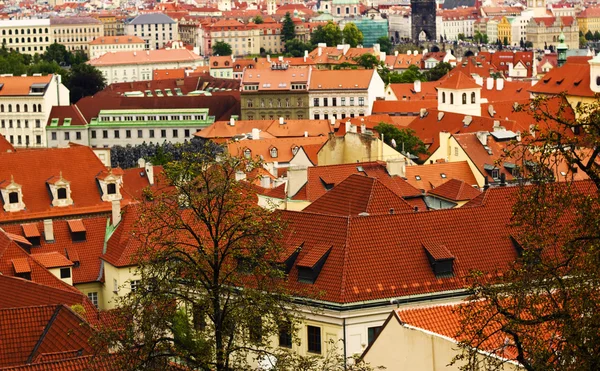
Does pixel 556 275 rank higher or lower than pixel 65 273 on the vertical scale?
higher

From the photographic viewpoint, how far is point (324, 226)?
32625 millimetres

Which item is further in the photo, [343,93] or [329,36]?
[329,36]

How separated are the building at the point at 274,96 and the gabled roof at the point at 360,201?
77.1 m

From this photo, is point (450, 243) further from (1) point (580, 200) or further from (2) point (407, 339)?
(1) point (580, 200)

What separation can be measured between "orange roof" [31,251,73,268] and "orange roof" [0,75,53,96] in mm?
71842

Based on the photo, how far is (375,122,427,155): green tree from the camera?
75000 millimetres

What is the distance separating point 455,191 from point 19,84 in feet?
234

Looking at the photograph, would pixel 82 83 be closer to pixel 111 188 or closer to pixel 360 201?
pixel 111 188

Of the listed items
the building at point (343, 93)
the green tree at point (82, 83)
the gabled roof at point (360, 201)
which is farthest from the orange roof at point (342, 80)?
the gabled roof at point (360, 201)

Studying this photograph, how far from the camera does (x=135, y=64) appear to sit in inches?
6757

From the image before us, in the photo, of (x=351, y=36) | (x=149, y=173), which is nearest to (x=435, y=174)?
(x=149, y=173)

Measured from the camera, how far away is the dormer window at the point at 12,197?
170 feet

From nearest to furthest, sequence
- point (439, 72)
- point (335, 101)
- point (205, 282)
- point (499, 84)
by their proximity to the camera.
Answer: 1. point (205, 282)
2. point (499, 84)
3. point (335, 101)
4. point (439, 72)

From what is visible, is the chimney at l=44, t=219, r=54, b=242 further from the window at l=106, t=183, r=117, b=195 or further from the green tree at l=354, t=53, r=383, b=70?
the green tree at l=354, t=53, r=383, b=70
